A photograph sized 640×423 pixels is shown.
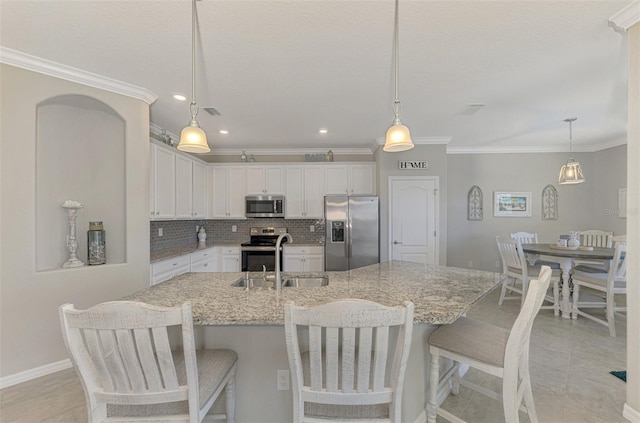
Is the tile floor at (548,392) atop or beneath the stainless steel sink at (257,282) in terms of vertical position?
beneath

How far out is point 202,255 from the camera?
13.8 feet

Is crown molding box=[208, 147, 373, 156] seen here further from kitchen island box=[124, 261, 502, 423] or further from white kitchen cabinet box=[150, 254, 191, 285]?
kitchen island box=[124, 261, 502, 423]

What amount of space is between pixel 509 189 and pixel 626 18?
418cm

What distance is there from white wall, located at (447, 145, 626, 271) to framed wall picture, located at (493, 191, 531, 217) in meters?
0.08

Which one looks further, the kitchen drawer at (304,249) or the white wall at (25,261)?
the kitchen drawer at (304,249)

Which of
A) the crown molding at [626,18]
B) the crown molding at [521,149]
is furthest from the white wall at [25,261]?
the crown molding at [521,149]

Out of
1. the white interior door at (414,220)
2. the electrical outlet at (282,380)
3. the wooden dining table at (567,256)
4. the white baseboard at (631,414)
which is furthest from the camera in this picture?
the white interior door at (414,220)

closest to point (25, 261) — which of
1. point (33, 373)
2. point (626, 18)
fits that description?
point (33, 373)

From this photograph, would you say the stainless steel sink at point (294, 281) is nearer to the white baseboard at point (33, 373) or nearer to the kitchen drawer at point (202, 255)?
the white baseboard at point (33, 373)

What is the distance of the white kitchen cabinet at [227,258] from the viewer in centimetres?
→ 455

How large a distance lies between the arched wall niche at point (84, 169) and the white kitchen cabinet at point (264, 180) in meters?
2.31

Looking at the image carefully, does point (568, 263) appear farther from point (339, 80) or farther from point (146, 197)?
point (146, 197)

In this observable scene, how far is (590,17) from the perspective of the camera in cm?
169

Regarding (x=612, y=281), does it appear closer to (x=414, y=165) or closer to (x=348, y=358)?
(x=414, y=165)
